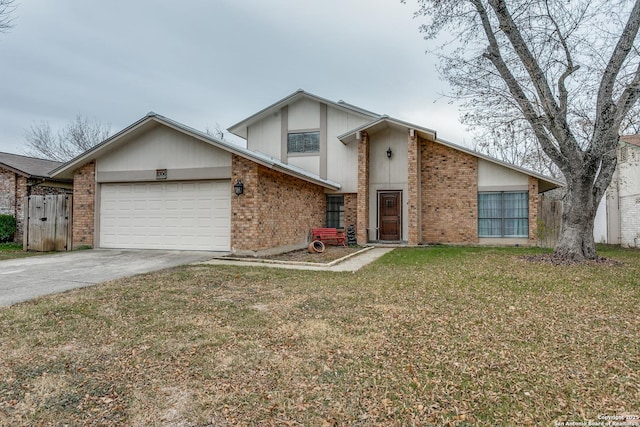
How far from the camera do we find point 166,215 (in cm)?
1065

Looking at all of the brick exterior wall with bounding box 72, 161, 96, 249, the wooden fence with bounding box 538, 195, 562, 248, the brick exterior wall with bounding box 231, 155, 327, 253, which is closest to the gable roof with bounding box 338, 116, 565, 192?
the wooden fence with bounding box 538, 195, 562, 248

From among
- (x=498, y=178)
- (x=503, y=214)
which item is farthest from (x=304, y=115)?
(x=503, y=214)

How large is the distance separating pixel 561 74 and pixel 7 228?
20082mm

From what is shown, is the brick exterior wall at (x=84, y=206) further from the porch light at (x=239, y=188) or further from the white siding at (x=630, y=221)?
the white siding at (x=630, y=221)

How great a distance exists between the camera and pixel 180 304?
198 inches

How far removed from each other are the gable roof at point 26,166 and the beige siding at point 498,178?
16.8 metres

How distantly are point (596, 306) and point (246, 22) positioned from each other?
1426 cm

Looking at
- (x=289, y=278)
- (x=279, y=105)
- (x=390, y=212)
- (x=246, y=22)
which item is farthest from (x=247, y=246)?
(x=246, y=22)

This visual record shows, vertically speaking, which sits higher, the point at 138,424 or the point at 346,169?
the point at 346,169

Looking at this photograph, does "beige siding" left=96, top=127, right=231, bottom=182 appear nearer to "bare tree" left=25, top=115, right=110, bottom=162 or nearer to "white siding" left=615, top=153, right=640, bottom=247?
"white siding" left=615, top=153, right=640, bottom=247

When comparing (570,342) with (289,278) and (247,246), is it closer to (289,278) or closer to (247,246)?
(289,278)

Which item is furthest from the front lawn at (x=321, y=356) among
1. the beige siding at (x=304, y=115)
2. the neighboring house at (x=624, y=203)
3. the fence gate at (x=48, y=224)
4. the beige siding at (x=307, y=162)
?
the neighboring house at (x=624, y=203)

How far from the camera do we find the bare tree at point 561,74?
8.84 meters

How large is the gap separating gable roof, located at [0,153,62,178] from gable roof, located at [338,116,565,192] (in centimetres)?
1186
